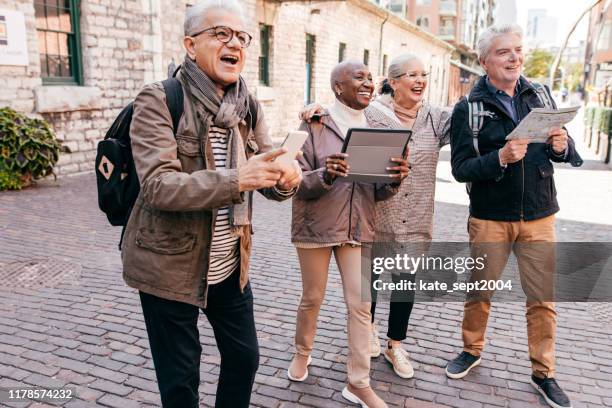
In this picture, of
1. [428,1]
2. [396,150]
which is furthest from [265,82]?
[428,1]

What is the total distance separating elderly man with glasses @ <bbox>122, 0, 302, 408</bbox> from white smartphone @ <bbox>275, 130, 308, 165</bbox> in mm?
43

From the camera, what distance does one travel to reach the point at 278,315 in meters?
4.55

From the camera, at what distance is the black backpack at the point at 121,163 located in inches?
82.2

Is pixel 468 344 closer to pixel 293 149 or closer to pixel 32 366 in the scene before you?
Result: pixel 293 149

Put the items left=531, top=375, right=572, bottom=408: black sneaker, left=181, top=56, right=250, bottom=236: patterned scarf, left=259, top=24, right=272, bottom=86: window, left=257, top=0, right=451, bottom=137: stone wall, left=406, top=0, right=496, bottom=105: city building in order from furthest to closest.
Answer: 1. left=406, top=0, right=496, bottom=105: city building
2. left=257, top=0, right=451, bottom=137: stone wall
3. left=259, top=24, right=272, bottom=86: window
4. left=531, top=375, right=572, bottom=408: black sneaker
5. left=181, top=56, right=250, bottom=236: patterned scarf

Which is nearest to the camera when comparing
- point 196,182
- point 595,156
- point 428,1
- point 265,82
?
point 196,182

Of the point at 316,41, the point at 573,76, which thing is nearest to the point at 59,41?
the point at 316,41

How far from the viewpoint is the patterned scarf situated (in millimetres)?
2131

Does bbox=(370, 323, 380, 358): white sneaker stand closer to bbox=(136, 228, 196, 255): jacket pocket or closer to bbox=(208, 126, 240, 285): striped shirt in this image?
bbox=(208, 126, 240, 285): striped shirt

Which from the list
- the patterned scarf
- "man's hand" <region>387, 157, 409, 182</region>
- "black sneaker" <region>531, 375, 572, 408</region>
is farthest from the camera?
"black sneaker" <region>531, 375, 572, 408</region>

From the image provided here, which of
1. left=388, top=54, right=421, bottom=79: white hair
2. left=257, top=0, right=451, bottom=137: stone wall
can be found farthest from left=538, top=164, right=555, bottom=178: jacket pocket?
left=257, top=0, right=451, bottom=137: stone wall

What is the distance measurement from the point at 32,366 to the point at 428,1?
69087 mm

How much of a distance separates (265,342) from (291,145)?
7.76 ft
